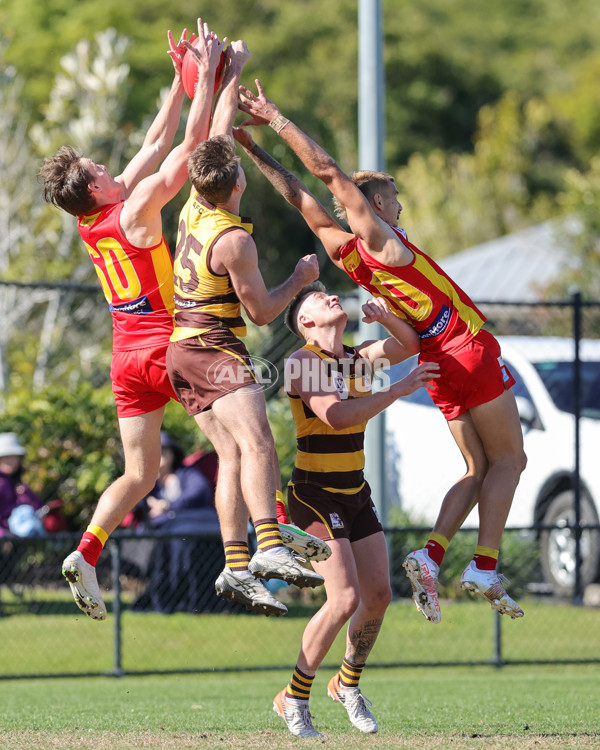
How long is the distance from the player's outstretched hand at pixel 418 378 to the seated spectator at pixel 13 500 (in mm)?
5393

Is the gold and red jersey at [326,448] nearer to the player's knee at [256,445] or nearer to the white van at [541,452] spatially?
the player's knee at [256,445]

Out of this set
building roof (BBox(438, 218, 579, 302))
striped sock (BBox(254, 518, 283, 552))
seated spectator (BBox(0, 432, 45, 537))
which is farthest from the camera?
building roof (BBox(438, 218, 579, 302))

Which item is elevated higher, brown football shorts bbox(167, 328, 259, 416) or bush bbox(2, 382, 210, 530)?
brown football shorts bbox(167, 328, 259, 416)

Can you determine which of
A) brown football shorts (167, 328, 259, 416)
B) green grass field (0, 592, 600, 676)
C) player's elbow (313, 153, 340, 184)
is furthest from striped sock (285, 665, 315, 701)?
green grass field (0, 592, 600, 676)

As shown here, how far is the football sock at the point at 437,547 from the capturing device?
5.70m

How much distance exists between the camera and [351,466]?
19.0 feet

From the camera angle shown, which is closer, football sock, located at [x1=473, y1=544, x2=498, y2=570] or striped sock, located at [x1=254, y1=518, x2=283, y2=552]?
striped sock, located at [x1=254, y1=518, x2=283, y2=552]

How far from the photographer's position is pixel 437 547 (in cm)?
574

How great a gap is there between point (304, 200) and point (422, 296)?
0.79 metres

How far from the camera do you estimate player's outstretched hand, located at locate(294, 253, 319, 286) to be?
551cm

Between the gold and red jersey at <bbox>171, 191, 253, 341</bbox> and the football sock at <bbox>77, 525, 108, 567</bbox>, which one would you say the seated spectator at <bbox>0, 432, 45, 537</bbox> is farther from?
the gold and red jersey at <bbox>171, 191, 253, 341</bbox>

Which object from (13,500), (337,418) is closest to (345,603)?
(337,418)

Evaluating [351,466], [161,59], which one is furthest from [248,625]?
[161,59]

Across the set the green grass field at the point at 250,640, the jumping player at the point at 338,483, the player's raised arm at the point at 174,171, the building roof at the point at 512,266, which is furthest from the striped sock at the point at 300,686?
the building roof at the point at 512,266
